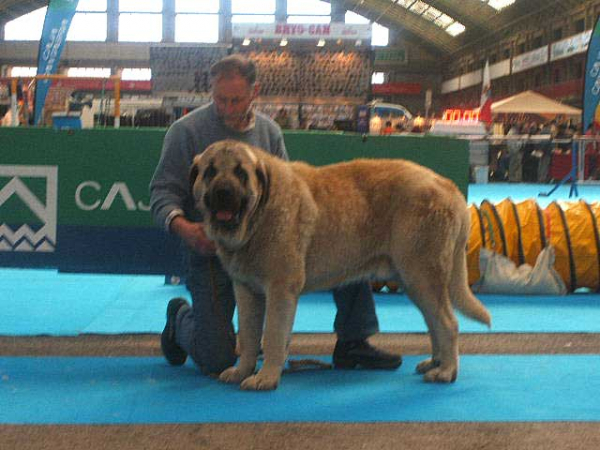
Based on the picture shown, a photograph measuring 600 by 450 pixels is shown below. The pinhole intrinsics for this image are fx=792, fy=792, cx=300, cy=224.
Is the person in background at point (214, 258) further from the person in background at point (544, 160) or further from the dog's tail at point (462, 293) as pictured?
the person in background at point (544, 160)

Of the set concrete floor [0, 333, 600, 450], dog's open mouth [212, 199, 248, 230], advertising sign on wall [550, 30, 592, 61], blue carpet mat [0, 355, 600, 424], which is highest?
advertising sign on wall [550, 30, 592, 61]

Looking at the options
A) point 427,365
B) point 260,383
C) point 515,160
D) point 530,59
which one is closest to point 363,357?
point 427,365

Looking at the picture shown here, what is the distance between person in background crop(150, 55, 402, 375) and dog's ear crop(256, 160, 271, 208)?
0.40 metres

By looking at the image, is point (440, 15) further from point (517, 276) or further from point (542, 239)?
point (517, 276)

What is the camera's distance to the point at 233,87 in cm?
375

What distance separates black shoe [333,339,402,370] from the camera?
156 inches

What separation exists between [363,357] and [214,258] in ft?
2.94

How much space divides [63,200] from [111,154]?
49cm

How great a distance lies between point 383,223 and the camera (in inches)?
144

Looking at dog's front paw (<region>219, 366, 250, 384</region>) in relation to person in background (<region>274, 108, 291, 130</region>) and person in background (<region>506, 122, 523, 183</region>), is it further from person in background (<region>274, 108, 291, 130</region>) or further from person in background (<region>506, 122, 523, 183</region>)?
person in background (<region>506, 122, 523, 183</region>)

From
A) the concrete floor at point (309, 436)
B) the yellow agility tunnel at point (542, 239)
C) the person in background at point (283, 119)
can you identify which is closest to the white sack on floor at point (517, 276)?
the yellow agility tunnel at point (542, 239)

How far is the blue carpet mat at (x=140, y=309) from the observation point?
16.4ft

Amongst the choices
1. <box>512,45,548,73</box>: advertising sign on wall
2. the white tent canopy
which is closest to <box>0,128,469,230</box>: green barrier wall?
the white tent canopy

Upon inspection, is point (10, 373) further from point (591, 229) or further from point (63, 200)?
point (591, 229)
